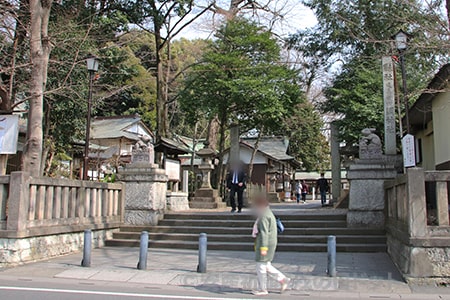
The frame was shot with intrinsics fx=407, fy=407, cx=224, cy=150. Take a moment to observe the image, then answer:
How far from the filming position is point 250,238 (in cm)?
1152

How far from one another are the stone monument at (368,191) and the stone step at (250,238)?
0.62 metres

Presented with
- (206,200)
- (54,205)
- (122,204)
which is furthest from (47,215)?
(206,200)

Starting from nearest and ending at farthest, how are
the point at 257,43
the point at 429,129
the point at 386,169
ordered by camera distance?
the point at 386,169, the point at 429,129, the point at 257,43

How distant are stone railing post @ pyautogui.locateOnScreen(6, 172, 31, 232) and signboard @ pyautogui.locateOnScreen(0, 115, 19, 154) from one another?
9.14 feet

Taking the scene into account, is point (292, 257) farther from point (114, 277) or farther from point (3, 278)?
point (3, 278)

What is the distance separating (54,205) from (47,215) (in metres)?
0.38

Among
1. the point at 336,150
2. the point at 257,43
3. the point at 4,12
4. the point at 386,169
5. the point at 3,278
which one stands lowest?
the point at 3,278

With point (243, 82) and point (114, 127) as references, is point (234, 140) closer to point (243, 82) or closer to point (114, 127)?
point (243, 82)

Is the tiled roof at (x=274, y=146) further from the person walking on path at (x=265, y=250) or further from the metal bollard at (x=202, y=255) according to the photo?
the person walking on path at (x=265, y=250)

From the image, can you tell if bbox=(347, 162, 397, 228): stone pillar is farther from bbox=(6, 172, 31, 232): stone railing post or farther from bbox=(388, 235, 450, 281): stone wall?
bbox=(6, 172, 31, 232): stone railing post

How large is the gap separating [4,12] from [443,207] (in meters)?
13.1

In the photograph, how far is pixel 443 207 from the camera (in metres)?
7.62

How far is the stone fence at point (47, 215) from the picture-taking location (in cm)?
906

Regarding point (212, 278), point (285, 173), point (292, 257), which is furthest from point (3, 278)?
point (285, 173)
